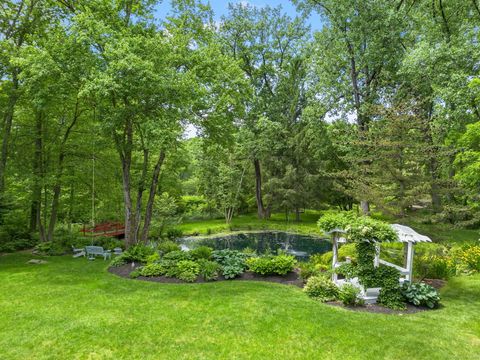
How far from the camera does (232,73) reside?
45.3ft

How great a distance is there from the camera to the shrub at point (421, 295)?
7914 mm

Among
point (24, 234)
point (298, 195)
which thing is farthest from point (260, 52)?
point (24, 234)

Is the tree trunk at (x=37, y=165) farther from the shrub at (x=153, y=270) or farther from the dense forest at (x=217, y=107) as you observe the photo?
the shrub at (x=153, y=270)

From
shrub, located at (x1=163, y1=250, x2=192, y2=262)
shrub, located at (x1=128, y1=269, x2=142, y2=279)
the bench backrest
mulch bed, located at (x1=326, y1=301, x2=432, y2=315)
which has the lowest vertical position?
the bench backrest

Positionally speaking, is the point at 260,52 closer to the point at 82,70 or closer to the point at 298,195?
the point at 298,195

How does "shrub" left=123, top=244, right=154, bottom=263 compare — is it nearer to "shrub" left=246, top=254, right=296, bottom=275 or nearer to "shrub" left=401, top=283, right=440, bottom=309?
"shrub" left=246, top=254, right=296, bottom=275

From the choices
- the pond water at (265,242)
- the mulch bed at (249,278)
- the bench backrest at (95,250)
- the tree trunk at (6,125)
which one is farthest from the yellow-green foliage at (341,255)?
the tree trunk at (6,125)

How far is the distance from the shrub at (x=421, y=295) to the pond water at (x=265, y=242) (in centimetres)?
900

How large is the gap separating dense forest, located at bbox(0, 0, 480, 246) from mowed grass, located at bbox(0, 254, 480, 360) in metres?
4.72

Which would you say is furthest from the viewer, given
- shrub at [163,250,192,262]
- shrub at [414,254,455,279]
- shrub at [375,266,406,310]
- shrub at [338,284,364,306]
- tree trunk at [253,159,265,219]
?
tree trunk at [253,159,265,219]

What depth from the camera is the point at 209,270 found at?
9758 mm

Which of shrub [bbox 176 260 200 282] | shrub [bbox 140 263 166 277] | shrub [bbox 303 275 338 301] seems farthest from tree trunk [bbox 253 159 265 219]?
shrub [bbox 303 275 338 301]

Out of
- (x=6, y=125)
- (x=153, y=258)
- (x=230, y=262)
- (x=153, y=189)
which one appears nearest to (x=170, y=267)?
(x=153, y=258)

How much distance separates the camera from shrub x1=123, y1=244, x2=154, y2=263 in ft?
36.8
